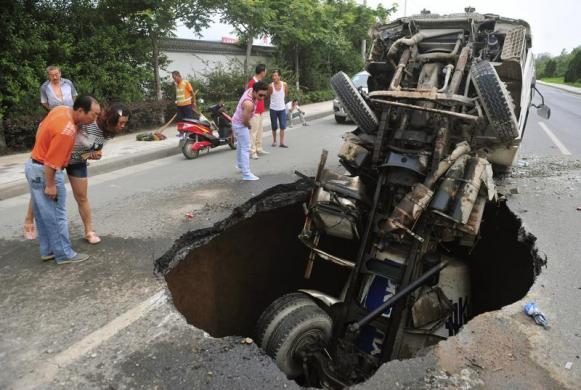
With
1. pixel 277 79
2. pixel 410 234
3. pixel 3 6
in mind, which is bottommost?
pixel 410 234

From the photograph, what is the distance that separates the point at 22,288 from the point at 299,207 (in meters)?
3.23

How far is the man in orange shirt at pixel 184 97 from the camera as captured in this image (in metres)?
9.78

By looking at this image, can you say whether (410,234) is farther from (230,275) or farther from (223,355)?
(230,275)

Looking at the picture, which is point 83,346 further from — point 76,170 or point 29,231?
point 76,170

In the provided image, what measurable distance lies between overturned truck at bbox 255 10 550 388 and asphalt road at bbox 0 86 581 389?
0.69m

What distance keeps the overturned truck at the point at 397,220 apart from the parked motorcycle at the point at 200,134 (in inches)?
190

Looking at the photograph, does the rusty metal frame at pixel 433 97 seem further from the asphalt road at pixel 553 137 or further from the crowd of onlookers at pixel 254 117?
the asphalt road at pixel 553 137

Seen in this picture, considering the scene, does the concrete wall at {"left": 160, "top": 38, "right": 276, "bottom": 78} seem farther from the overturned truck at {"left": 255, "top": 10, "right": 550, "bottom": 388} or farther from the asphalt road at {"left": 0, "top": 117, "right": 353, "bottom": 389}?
the overturned truck at {"left": 255, "top": 10, "right": 550, "bottom": 388}

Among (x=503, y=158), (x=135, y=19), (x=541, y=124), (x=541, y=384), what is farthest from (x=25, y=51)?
(x=541, y=124)

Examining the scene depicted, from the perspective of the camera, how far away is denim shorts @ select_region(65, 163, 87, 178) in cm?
398

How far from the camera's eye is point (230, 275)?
505 centimetres

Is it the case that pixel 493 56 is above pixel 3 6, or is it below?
below

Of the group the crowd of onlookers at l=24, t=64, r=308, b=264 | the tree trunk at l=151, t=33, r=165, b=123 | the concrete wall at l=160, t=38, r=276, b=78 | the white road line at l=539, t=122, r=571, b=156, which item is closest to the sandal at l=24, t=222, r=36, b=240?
the crowd of onlookers at l=24, t=64, r=308, b=264

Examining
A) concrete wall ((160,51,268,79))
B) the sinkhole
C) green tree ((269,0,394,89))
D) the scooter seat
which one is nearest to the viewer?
the sinkhole
